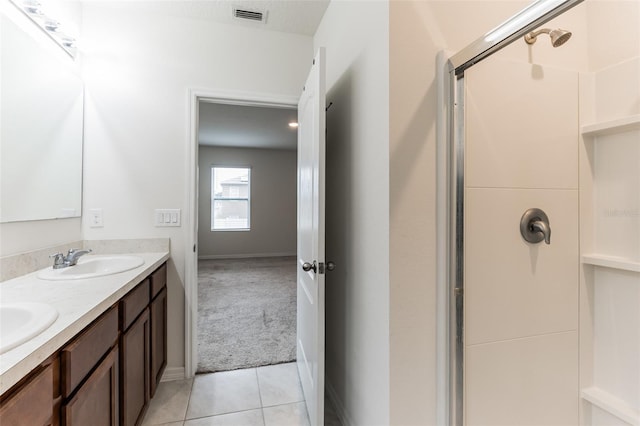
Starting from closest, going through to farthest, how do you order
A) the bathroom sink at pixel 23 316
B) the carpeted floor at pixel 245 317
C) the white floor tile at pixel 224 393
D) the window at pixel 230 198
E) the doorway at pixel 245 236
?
the bathroom sink at pixel 23 316
the white floor tile at pixel 224 393
the carpeted floor at pixel 245 317
the doorway at pixel 245 236
the window at pixel 230 198

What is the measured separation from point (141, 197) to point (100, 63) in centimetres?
94

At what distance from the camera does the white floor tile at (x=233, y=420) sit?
167 cm

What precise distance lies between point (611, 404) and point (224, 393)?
203 centimetres

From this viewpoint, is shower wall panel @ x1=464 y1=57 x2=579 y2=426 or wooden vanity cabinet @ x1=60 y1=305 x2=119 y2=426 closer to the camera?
wooden vanity cabinet @ x1=60 y1=305 x2=119 y2=426

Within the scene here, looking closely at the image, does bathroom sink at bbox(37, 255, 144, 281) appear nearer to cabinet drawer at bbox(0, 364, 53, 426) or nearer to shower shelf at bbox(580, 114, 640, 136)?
cabinet drawer at bbox(0, 364, 53, 426)

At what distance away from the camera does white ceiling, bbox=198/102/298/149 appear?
4.09 m

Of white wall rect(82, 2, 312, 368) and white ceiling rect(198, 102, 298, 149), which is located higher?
white ceiling rect(198, 102, 298, 149)

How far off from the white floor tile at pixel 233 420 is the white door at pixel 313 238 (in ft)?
1.01

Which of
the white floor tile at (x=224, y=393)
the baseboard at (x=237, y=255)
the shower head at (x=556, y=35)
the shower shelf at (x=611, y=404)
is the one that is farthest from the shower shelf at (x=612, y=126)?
the baseboard at (x=237, y=255)

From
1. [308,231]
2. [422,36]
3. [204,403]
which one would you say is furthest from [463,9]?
[204,403]

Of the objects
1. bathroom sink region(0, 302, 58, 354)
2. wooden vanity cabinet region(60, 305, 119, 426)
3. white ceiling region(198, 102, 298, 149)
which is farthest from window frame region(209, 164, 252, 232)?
bathroom sink region(0, 302, 58, 354)

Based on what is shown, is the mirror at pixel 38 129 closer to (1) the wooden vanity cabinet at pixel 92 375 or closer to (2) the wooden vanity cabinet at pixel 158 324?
(2) the wooden vanity cabinet at pixel 158 324

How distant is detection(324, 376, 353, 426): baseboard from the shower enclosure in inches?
26.3

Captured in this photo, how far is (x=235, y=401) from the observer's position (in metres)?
1.86
